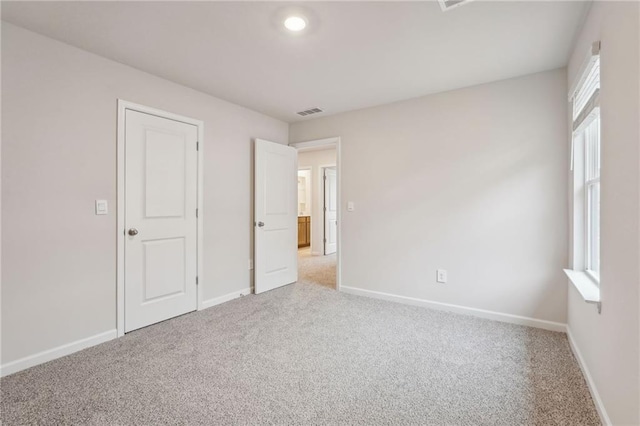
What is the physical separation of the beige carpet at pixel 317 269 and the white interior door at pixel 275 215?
1.19 feet

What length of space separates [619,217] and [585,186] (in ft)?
3.90

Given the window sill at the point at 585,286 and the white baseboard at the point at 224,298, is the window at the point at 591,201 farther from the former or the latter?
the white baseboard at the point at 224,298

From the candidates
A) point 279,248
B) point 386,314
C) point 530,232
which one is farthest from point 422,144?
point 279,248

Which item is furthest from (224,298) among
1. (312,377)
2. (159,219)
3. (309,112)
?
(309,112)

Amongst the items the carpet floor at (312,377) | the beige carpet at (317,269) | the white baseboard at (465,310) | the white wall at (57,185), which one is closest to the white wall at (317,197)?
the beige carpet at (317,269)

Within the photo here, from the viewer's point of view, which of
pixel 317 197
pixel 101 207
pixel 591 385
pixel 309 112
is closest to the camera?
pixel 591 385

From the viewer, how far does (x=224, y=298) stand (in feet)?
11.4

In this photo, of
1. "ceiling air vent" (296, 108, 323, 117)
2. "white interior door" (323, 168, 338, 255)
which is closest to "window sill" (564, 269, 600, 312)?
"ceiling air vent" (296, 108, 323, 117)

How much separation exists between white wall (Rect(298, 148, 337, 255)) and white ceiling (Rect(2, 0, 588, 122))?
11.9 feet

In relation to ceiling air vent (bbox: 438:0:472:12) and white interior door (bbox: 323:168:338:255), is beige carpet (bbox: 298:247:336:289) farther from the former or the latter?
ceiling air vent (bbox: 438:0:472:12)

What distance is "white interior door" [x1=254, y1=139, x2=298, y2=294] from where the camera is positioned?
3.79m

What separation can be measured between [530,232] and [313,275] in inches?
116

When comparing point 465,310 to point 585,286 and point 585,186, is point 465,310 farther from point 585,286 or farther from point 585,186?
point 585,186

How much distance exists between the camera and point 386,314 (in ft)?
10.1
